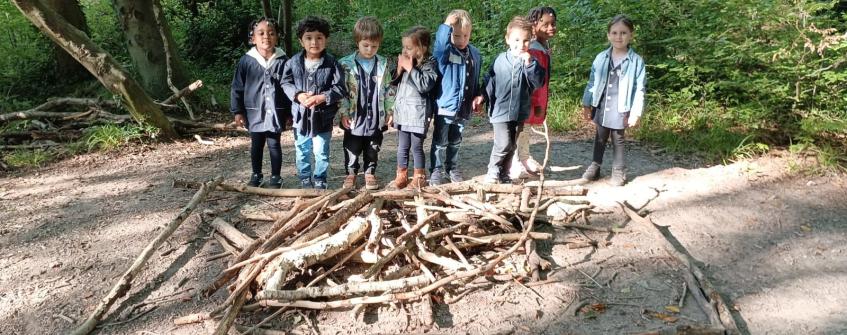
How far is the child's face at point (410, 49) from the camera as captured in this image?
4.40 meters

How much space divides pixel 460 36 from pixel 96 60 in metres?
4.86

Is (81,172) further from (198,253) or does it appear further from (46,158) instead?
(198,253)

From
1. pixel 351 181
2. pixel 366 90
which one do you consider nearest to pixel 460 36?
pixel 366 90

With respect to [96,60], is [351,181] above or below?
below

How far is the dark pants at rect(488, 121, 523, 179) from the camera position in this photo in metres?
4.85

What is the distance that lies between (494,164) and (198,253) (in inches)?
106

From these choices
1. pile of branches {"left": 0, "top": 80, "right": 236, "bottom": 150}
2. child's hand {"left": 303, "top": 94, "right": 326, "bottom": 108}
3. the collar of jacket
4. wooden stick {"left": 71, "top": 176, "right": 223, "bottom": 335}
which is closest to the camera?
wooden stick {"left": 71, "top": 176, "right": 223, "bottom": 335}

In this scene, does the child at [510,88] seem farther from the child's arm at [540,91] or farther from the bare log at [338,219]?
the bare log at [338,219]

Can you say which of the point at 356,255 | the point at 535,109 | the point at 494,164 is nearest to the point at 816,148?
the point at 535,109

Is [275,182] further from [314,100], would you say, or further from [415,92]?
[415,92]

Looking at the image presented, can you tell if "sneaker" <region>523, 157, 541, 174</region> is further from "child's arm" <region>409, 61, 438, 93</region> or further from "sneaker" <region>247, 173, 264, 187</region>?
"sneaker" <region>247, 173, 264, 187</region>

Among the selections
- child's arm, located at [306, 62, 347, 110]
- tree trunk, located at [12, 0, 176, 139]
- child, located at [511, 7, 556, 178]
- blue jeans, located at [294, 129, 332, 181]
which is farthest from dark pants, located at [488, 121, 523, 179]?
tree trunk, located at [12, 0, 176, 139]

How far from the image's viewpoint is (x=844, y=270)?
368cm

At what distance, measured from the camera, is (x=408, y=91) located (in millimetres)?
4559
